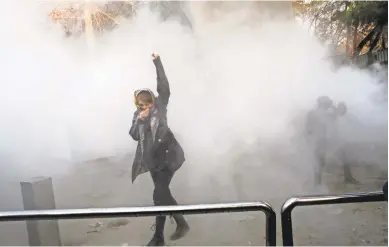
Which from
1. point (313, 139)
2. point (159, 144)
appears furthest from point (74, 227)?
point (313, 139)

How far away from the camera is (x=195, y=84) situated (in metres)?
1.65

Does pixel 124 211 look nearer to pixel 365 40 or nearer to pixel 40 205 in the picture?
pixel 40 205

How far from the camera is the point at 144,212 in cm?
131

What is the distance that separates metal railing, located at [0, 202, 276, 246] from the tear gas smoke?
35 centimetres

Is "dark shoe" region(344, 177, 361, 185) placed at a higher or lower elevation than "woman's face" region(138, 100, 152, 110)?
lower

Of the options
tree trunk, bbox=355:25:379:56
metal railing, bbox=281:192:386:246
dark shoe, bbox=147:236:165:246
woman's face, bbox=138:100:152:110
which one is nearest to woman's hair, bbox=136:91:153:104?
woman's face, bbox=138:100:152:110

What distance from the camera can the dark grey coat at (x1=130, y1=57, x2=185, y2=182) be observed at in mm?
1658

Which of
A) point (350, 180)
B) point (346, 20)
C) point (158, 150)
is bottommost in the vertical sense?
point (350, 180)

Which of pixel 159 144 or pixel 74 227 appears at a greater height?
pixel 159 144

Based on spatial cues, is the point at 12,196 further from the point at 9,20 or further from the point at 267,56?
the point at 267,56

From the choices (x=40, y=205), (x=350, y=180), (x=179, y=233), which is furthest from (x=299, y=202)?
(x=40, y=205)

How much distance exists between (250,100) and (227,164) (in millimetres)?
306

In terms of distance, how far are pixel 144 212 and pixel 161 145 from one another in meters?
0.43

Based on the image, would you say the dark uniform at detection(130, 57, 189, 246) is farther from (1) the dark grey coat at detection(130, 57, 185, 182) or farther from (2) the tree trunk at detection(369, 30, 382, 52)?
(2) the tree trunk at detection(369, 30, 382, 52)
